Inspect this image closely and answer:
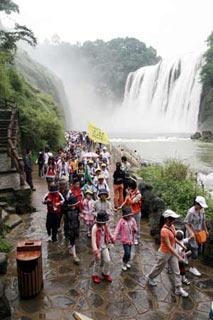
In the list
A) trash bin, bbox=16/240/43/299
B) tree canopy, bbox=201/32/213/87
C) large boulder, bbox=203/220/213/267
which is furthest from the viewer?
tree canopy, bbox=201/32/213/87

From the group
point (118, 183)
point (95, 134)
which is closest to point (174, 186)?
point (118, 183)

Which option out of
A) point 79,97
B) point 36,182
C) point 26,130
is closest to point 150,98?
point 79,97

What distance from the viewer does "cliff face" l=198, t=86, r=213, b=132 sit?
151 feet

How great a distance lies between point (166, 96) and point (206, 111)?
29.9ft

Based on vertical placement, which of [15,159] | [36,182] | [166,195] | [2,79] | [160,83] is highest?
[160,83]

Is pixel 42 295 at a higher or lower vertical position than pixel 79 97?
lower

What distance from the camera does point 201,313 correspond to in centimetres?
523

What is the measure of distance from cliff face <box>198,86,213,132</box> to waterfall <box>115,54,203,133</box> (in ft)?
1.98

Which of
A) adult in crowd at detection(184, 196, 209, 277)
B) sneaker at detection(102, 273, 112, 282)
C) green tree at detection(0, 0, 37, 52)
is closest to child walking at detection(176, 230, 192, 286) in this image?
adult in crowd at detection(184, 196, 209, 277)

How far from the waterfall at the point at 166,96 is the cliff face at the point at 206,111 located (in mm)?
602

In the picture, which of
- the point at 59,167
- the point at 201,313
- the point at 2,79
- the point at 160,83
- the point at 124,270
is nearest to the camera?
the point at 201,313

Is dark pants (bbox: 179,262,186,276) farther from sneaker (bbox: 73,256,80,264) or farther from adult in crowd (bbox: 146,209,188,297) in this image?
sneaker (bbox: 73,256,80,264)

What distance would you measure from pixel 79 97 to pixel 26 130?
62.6 meters

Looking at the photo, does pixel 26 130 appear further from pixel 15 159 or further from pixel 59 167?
pixel 15 159
